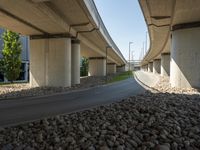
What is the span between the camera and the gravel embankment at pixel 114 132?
22.2 ft

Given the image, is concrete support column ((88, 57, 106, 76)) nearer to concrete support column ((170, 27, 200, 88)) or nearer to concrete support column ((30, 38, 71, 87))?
concrete support column ((30, 38, 71, 87))

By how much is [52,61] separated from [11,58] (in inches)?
473

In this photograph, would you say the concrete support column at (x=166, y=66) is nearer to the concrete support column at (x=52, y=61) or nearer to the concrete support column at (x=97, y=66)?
the concrete support column at (x=97, y=66)

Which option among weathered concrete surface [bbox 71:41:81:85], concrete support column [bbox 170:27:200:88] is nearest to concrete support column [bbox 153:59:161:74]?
weathered concrete surface [bbox 71:41:81:85]

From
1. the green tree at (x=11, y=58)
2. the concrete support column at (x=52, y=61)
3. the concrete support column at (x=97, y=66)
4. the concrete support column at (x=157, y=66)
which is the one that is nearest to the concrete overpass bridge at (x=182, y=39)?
the concrete support column at (x=52, y=61)

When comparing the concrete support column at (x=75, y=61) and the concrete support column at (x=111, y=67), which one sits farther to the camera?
the concrete support column at (x=111, y=67)

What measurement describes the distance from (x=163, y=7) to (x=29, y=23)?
11212 mm

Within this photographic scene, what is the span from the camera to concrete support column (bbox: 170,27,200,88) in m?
20.8

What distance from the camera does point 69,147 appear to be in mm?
6750

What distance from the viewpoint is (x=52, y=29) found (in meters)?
25.0

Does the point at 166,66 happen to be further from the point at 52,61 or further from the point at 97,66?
the point at 52,61

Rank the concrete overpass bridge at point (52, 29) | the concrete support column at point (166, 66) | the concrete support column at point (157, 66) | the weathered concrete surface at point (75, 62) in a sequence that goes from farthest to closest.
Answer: the concrete support column at point (157, 66), the concrete support column at point (166, 66), the weathered concrete surface at point (75, 62), the concrete overpass bridge at point (52, 29)

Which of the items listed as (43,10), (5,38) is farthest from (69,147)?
(5,38)

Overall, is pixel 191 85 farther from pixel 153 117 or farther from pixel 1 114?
pixel 1 114
